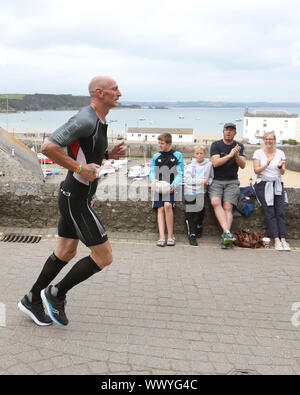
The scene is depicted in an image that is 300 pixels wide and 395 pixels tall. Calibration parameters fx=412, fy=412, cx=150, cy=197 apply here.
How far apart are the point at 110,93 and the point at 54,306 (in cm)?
208

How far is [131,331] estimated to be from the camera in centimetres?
396

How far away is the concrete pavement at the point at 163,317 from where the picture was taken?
11.2 feet

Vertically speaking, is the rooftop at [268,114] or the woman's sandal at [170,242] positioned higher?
the rooftop at [268,114]

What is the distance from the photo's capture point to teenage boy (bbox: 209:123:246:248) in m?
7.12

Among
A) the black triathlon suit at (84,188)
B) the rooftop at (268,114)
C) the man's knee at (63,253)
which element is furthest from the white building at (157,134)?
the black triathlon suit at (84,188)

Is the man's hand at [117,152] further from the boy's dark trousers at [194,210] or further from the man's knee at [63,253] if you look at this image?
the boy's dark trousers at [194,210]

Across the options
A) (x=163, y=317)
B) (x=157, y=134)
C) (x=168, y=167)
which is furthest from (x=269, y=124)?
(x=163, y=317)

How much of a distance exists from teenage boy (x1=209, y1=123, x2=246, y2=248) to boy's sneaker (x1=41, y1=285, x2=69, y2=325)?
3.69 metres

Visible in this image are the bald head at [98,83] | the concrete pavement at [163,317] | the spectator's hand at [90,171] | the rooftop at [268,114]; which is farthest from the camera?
the rooftop at [268,114]

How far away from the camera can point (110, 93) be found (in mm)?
3727

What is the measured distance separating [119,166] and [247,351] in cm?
2581

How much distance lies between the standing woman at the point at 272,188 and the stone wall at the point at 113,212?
0.83ft
